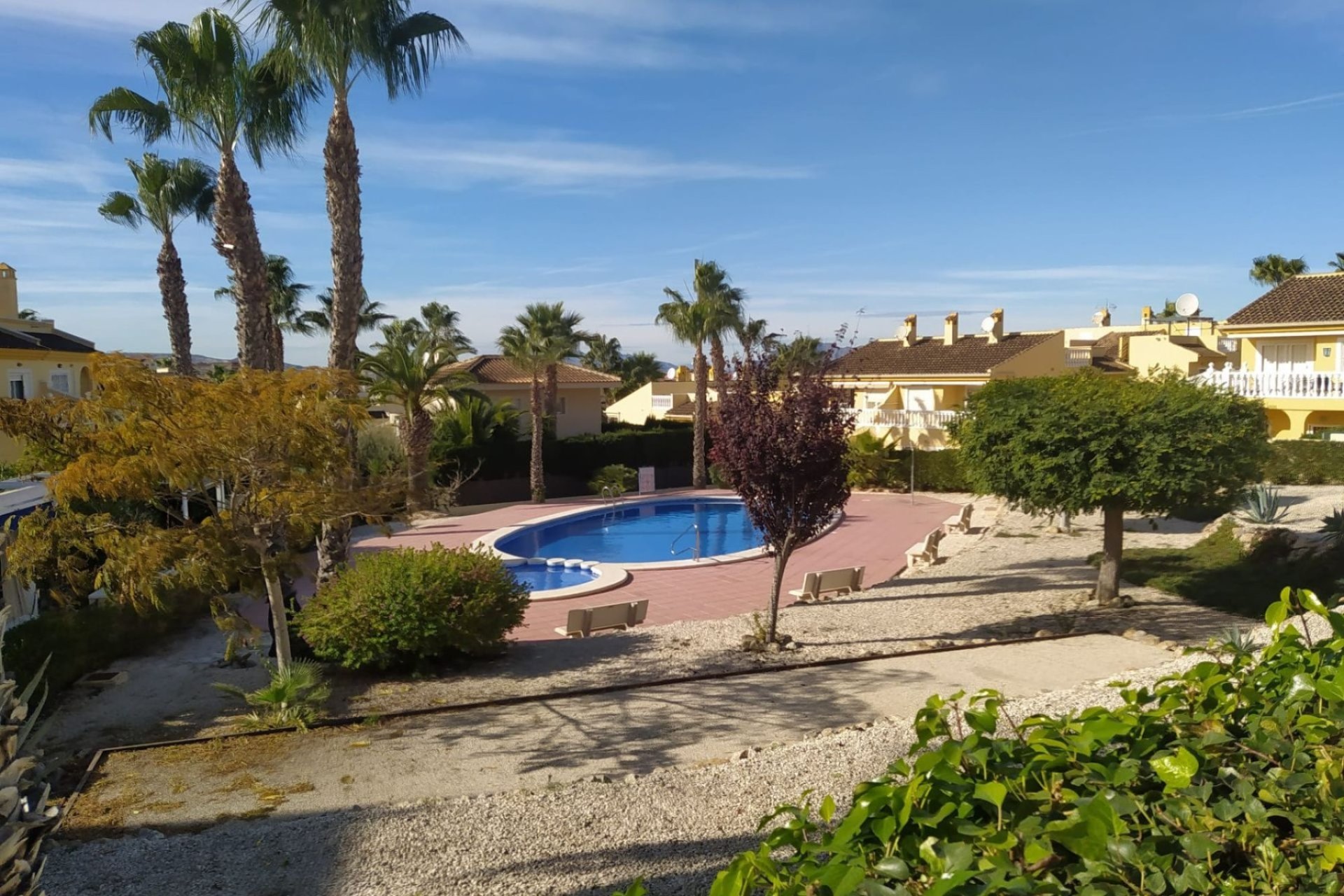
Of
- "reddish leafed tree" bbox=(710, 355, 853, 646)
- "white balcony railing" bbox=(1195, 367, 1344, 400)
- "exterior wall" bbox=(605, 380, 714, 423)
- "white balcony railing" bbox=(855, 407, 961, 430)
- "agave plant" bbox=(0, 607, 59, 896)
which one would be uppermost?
"exterior wall" bbox=(605, 380, 714, 423)

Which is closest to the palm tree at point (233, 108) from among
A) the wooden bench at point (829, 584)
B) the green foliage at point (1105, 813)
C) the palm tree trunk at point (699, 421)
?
the wooden bench at point (829, 584)

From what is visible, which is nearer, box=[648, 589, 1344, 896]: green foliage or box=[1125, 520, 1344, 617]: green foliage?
box=[648, 589, 1344, 896]: green foliage

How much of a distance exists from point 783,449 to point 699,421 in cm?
2498

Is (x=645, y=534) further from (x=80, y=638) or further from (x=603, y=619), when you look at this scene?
(x=80, y=638)

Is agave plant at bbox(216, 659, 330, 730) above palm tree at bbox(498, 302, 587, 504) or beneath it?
beneath

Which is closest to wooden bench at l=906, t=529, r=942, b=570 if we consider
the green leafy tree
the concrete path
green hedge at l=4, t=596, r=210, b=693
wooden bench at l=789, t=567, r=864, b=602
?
wooden bench at l=789, t=567, r=864, b=602

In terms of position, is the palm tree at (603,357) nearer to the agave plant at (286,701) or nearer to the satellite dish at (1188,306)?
the satellite dish at (1188,306)

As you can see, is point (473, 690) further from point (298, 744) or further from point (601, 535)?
point (601, 535)

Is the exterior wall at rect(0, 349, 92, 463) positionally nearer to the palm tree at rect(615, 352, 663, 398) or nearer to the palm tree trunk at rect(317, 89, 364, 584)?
the palm tree trunk at rect(317, 89, 364, 584)

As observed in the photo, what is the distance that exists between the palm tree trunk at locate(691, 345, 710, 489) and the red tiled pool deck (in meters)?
5.37

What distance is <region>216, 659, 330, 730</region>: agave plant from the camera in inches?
393

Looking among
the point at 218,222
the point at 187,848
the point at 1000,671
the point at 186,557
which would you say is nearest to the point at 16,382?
the point at 218,222

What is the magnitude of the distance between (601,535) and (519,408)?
1336 centimetres

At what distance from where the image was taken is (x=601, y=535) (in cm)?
2997
